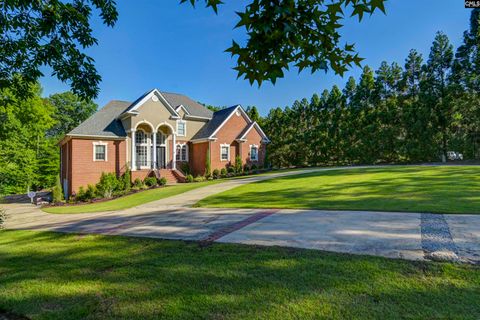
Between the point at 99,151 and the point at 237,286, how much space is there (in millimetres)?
22504

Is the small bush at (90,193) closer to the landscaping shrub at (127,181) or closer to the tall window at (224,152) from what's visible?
the landscaping shrub at (127,181)

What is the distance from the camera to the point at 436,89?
2641cm

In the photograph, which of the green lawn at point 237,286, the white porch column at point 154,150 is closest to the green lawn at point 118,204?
the white porch column at point 154,150

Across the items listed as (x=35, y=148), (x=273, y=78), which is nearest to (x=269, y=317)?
(x=273, y=78)

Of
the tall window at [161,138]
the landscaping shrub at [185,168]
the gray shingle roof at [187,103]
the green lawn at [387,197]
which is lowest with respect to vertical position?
the green lawn at [387,197]

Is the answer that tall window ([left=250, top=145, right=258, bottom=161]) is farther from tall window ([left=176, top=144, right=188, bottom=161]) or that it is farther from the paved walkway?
the paved walkway

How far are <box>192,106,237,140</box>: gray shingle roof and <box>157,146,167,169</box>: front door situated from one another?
3.34 metres

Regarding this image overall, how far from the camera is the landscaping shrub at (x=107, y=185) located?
21047 millimetres

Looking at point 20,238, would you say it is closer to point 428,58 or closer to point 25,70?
point 25,70

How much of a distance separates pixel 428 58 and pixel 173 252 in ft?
105

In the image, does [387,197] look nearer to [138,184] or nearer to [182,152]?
[138,184]

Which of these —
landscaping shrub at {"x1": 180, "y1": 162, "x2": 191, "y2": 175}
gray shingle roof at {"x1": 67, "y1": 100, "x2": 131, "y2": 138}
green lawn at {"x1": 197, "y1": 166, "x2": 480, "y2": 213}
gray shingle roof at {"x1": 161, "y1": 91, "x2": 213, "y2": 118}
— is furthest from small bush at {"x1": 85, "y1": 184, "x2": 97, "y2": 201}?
green lawn at {"x1": 197, "y1": 166, "x2": 480, "y2": 213}

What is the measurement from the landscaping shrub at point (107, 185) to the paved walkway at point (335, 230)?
14.1 metres

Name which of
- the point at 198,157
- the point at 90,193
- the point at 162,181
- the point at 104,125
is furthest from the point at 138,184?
the point at 198,157
